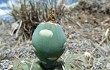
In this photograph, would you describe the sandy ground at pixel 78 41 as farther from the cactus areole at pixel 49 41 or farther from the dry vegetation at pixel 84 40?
the cactus areole at pixel 49 41

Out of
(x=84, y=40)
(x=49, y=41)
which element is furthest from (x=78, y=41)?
(x=49, y=41)

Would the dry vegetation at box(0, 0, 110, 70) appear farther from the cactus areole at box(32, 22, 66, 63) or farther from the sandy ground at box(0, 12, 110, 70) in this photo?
the cactus areole at box(32, 22, 66, 63)

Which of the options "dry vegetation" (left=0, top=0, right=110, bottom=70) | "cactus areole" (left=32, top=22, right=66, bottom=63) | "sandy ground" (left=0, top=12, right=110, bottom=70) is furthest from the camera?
"sandy ground" (left=0, top=12, right=110, bottom=70)

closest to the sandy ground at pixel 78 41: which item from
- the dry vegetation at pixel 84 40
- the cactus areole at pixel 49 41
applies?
the dry vegetation at pixel 84 40

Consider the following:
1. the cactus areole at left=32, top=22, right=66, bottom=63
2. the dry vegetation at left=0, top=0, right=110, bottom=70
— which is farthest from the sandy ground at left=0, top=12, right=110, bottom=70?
the cactus areole at left=32, top=22, right=66, bottom=63

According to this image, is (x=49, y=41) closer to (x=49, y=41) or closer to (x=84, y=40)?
(x=49, y=41)

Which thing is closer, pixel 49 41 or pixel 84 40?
pixel 49 41

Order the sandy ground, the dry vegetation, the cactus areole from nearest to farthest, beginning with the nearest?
1. the cactus areole
2. the dry vegetation
3. the sandy ground
